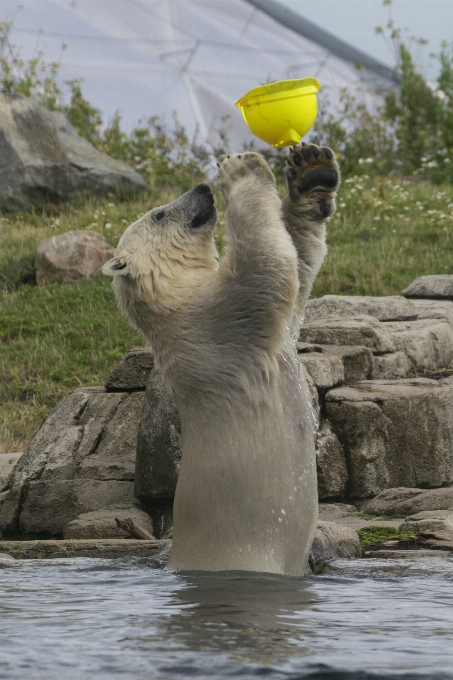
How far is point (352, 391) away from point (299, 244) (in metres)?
2.77

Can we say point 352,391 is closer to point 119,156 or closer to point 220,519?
point 220,519

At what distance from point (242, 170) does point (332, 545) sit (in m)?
1.75

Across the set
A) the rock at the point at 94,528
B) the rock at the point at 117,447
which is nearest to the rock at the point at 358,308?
the rock at the point at 117,447

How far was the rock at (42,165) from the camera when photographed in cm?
1747

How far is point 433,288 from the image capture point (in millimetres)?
11148

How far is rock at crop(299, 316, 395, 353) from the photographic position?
8.14 m

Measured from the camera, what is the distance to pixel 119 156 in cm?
2159

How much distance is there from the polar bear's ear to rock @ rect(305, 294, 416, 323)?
5.04 meters

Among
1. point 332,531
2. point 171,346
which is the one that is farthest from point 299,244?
point 332,531

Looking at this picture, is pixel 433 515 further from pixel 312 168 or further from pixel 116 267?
pixel 116 267

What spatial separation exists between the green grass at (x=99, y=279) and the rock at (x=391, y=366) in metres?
3.75

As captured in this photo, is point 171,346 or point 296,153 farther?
point 296,153

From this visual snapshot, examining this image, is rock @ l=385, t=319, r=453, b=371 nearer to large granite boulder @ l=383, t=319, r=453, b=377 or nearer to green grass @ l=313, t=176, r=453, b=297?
large granite boulder @ l=383, t=319, r=453, b=377

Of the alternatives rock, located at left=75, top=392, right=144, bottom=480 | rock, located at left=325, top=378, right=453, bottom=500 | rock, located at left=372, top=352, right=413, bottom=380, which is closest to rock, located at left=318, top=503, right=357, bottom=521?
rock, located at left=325, top=378, right=453, bottom=500
